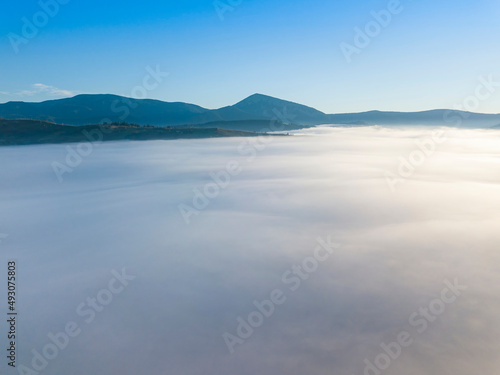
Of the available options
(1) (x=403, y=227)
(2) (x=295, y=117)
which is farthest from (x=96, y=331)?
(2) (x=295, y=117)

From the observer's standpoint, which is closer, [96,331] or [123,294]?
[96,331]

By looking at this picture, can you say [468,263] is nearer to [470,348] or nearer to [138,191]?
[470,348]

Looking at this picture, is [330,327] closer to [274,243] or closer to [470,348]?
[470,348]

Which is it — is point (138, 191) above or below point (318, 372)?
below

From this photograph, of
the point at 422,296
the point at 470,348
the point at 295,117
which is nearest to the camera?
the point at 470,348

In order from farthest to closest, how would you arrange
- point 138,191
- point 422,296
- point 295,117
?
point 295,117
point 138,191
point 422,296

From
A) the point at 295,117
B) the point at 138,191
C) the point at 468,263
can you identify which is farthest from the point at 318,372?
the point at 295,117
